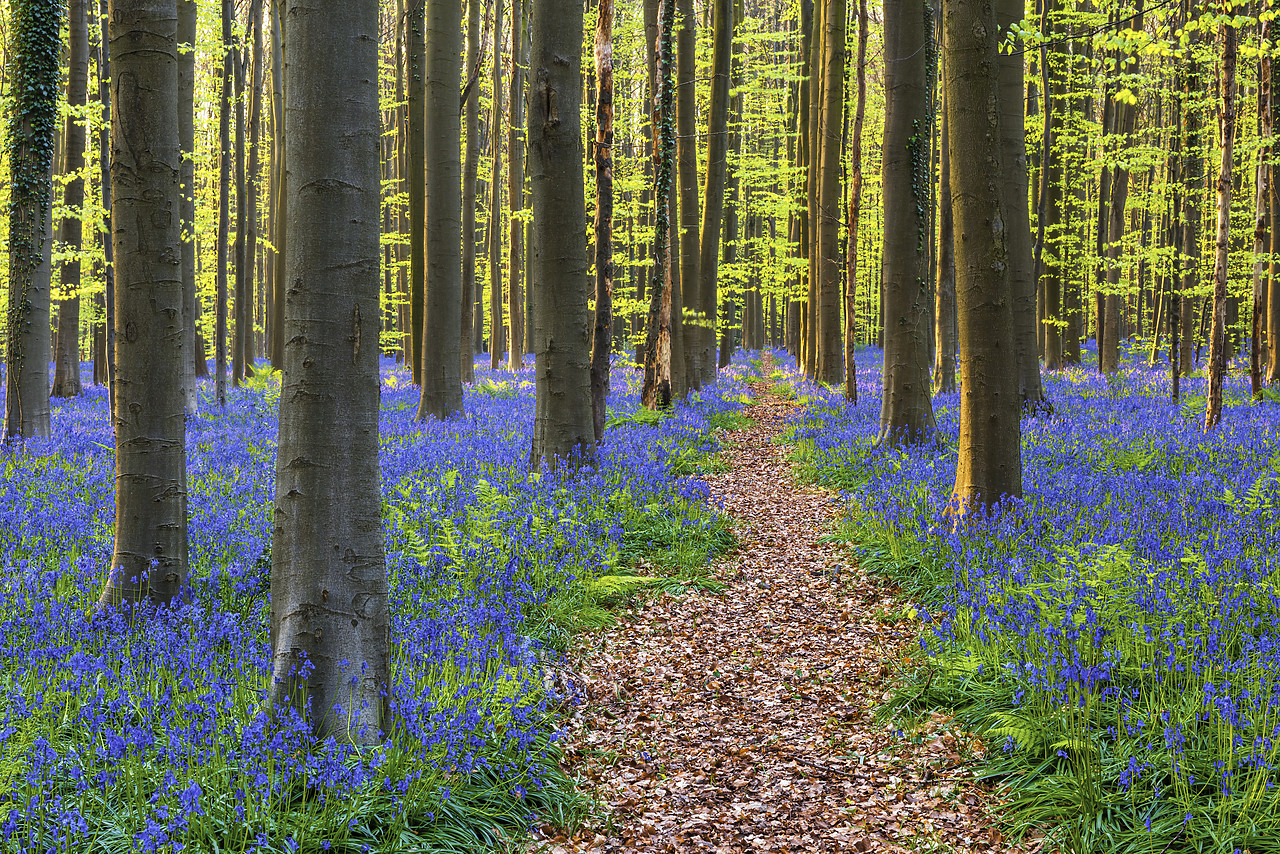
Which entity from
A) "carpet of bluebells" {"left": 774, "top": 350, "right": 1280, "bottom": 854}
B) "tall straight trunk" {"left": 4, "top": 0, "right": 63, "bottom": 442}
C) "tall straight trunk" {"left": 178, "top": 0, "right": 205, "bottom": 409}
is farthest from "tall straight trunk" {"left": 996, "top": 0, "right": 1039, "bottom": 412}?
"tall straight trunk" {"left": 178, "top": 0, "right": 205, "bottom": 409}

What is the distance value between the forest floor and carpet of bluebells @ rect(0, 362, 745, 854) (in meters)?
0.36

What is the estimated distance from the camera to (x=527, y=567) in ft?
20.3

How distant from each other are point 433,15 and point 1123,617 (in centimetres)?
1316

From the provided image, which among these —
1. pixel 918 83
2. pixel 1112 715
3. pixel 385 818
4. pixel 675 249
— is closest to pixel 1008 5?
pixel 918 83

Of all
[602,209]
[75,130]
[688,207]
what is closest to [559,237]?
[602,209]

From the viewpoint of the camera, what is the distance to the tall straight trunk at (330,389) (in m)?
3.37

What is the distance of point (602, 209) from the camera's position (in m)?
10.9

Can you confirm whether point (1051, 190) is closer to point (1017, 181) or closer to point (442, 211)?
point (1017, 181)

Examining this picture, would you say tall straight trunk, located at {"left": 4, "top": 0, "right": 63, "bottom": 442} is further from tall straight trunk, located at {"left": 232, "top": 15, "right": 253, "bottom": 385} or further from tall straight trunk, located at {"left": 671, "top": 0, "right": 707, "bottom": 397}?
tall straight trunk, located at {"left": 671, "top": 0, "right": 707, "bottom": 397}

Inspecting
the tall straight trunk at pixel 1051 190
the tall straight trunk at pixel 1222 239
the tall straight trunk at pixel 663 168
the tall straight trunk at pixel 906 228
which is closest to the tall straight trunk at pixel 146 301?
the tall straight trunk at pixel 906 228

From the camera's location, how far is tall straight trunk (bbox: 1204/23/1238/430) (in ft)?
34.3

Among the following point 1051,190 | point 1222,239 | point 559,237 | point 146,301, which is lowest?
point 146,301

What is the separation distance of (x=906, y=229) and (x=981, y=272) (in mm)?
4494

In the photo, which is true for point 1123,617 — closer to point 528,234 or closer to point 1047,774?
point 1047,774
